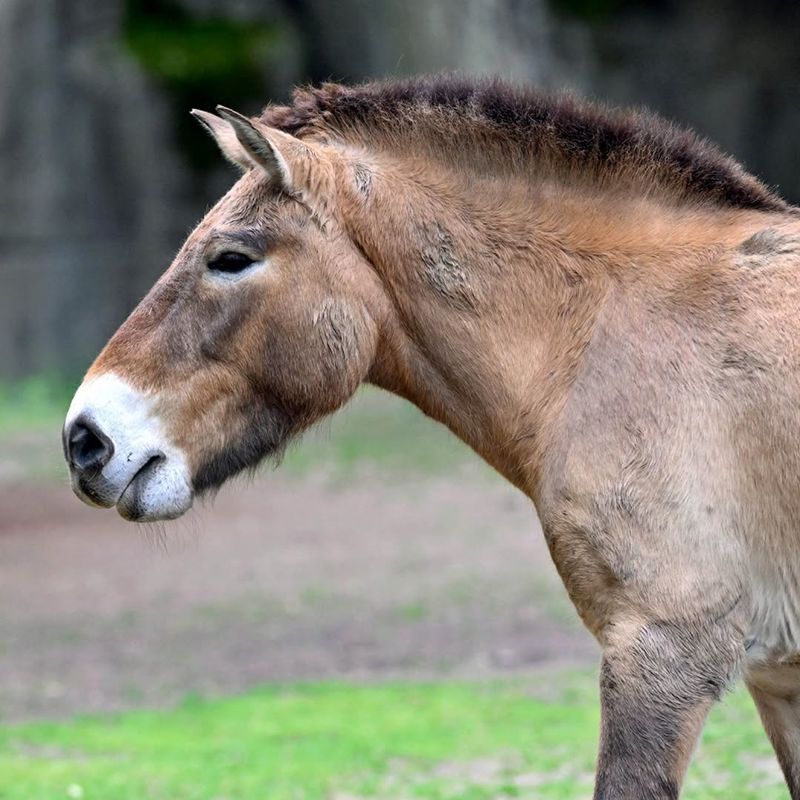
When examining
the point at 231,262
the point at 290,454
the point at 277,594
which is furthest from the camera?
the point at 290,454

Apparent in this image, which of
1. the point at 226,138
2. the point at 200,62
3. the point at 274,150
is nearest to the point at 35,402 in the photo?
the point at 200,62

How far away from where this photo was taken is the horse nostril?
385 centimetres

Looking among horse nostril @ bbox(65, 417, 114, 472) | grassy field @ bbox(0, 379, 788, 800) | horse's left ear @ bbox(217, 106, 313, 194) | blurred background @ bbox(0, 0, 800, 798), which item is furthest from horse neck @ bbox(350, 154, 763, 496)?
blurred background @ bbox(0, 0, 800, 798)

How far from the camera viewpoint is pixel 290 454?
13.7 m

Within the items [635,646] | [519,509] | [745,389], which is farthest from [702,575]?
[519,509]

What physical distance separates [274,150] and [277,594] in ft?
21.1

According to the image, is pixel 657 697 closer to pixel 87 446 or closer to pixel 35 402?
pixel 87 446

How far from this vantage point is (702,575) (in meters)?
3.50

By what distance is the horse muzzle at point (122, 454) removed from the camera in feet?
12.7

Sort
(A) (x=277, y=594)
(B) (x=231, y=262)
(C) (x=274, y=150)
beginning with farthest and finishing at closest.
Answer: (A) (x=277, y=594) < (B) (x=231, y=262) < (C) (x=274, y=150)

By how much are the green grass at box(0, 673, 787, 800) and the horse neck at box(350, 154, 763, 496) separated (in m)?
2.46

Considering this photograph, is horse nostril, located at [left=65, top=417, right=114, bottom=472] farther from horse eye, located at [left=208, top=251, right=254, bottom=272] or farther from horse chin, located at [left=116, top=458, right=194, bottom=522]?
horse eye, located at [left=208, top=251, right=254, bottom=272]

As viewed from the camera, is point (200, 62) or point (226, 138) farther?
point (200, 62)

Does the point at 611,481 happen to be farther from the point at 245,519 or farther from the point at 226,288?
the point at 245,519
